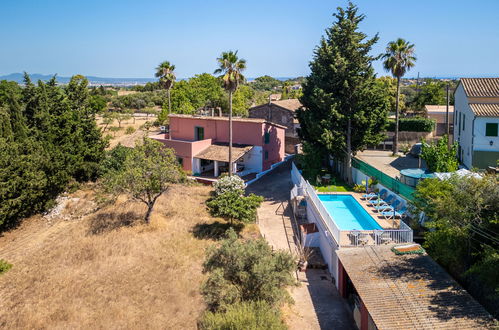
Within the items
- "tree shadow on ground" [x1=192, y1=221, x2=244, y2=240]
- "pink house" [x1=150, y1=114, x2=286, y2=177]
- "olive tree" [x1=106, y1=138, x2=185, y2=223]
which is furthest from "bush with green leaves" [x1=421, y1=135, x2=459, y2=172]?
"olive tree" [x1=106, y1=138, x2=185, y2=223]

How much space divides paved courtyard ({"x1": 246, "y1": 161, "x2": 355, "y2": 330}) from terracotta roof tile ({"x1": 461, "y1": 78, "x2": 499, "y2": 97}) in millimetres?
16119

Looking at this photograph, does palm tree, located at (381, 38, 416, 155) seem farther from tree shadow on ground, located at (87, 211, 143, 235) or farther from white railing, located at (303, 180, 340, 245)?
tree shadow on ground, located at (87, 211, 143, 235)

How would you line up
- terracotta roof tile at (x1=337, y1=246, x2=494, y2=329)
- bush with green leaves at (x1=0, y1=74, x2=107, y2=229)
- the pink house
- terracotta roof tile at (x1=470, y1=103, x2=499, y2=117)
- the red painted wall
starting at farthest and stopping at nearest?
1. the red painted wall
2. the pink house
3. bush with green leaves at (x1=0, y1=74, x2=107, y2=229)
4. terracotta roof tile at (x1=470, y1=103, x2=499, y2=117)
5. terracotta roof tile at (x1=337, y1=246, x2=494, y2=329)

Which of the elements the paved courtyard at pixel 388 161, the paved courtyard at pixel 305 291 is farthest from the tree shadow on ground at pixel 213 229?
the paved courtyard at pixel 388 161

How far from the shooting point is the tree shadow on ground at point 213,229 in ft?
81.0

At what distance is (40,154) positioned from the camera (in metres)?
30.3

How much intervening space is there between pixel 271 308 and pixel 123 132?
5123 cm

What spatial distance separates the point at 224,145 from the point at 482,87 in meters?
22.2

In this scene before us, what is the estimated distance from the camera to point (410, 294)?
13781mm

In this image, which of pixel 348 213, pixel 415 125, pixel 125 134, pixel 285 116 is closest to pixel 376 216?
pixel 348 213

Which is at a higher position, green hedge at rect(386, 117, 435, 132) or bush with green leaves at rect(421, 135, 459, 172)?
green hedge at rect(386, 117, 435, 132)

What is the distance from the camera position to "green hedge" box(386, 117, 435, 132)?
43.5 meters

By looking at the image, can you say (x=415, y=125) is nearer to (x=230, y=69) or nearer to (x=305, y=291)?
(x=230, y=69)

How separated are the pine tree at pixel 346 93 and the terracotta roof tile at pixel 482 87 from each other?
6.43 metres
